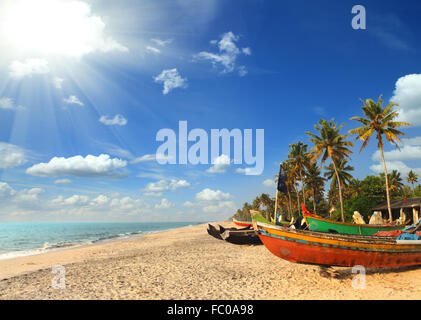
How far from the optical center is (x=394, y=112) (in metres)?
23.6

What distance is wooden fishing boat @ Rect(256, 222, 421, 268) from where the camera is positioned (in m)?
9.23

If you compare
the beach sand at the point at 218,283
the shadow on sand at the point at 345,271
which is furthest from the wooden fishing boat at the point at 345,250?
the beach sand at the point at 218,283

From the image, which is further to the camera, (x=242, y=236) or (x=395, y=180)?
(x=395, y=180)

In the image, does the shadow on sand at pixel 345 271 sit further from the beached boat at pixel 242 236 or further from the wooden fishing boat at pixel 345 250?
the beached boat at pixel 242 236

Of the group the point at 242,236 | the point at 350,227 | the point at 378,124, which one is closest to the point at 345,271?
the point at 350,227

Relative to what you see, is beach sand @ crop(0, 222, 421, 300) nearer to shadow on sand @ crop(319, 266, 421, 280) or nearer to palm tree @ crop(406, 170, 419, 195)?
shadow on sand @ crop(319, 266, 421, 280)

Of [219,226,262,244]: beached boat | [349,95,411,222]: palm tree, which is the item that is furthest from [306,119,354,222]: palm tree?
[219,226,262,244]: beached boat

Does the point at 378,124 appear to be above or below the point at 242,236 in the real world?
above

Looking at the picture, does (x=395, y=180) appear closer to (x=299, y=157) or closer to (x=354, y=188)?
(x=354, y=188)

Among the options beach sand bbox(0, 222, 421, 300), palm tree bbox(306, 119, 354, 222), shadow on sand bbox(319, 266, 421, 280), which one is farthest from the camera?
palm tree bbox(306, 119, 354, 222)

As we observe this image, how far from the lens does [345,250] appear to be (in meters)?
9.19

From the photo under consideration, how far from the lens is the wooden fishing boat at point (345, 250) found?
9.23 metres
